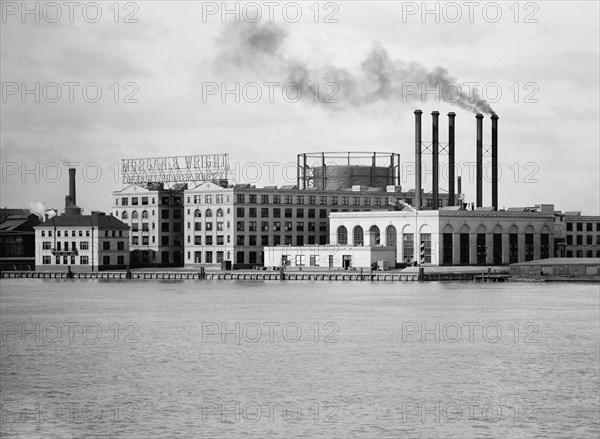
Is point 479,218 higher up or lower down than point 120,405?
higher up

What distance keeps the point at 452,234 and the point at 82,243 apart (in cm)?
5544

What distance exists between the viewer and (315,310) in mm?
106812

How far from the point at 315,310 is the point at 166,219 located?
284 feet

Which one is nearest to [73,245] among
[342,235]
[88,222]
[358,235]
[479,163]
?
[88,222]

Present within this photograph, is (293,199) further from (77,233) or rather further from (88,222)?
(77,233)

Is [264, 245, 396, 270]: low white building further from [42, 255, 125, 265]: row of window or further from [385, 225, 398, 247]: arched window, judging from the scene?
[42, 255, 125, 265]: row of window

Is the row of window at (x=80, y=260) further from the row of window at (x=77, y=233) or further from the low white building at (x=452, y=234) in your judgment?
the low white building at (x=452, y=234)

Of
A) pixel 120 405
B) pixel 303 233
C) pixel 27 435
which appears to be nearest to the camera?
pixel 27 435

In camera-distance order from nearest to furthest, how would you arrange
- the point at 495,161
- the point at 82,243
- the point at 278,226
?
1. the point at 495,161
2. the point at 82,243
3. the point at 278,226

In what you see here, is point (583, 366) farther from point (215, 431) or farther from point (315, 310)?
point (315, 310)

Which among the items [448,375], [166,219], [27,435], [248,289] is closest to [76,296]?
[248,289]

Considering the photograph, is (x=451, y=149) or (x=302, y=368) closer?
(x=302, y=368)

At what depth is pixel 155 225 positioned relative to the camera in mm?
189000

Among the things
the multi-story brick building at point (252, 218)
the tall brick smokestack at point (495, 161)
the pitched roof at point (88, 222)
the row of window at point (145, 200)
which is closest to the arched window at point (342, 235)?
the multi-story brick building at point (252, 218)
